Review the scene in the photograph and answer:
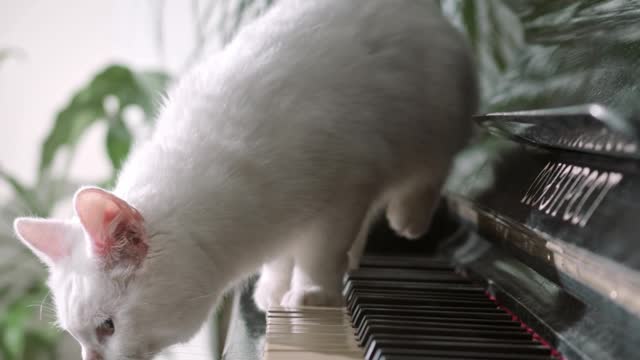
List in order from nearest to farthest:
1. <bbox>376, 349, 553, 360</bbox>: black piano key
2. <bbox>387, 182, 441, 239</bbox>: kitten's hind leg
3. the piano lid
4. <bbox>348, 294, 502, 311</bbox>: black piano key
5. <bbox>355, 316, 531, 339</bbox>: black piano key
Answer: the piano lid < <bbox>376, 349, 553, 360</bbox>: black piano key < <bbox>355, 316, 531, 339</bbox>: black piano key < <bbox>348, 294, 502, 311</bbox>: black piano key < <bbox>387, 182, 441, 239</bbox>: kitten's hind leg

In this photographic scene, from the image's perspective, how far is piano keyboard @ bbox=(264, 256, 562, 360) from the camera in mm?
761

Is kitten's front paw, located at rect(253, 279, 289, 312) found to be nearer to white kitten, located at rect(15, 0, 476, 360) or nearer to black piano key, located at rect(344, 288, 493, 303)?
white kitten, located at rect(15, 0, 476, 360)

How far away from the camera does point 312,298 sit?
1.17m

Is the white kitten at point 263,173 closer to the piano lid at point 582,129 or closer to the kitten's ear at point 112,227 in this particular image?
the kitten's ear at point 112,227

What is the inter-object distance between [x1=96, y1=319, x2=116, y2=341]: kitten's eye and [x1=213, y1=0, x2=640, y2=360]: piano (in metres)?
0.13

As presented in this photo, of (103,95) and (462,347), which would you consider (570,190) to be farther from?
(103,95)

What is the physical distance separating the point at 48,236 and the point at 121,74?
36.7 inches

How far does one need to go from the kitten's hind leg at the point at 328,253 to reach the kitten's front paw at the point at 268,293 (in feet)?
0.14

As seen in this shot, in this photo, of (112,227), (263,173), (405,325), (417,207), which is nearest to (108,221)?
(112,227)

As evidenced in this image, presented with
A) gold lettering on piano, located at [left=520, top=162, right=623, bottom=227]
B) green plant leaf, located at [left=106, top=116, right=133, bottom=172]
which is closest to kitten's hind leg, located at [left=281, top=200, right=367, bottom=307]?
gold lettering on piano, located at [left=520, top=162, right=623, bottom=227]

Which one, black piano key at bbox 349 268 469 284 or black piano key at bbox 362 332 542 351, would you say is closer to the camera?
black piano key at bbox 362 332 542 351

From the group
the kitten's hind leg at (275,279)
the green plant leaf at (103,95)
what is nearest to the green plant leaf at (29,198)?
the green plant leaf at (103,95)

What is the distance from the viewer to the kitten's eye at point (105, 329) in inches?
38.2

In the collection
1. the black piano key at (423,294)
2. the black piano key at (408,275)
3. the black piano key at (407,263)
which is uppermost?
the black piano key at (407,263)
